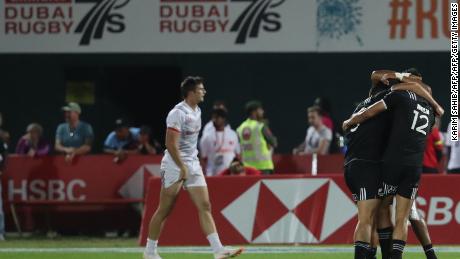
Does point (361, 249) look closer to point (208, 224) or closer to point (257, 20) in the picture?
point (208, 224)

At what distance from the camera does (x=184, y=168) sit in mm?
13875

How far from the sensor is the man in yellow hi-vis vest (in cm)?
1916

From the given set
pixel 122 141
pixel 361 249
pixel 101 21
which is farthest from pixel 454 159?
pixel 361 249

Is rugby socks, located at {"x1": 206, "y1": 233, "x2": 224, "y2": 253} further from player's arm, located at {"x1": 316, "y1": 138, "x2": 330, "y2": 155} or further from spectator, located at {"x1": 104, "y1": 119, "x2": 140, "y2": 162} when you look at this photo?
spectator, located at {"x1": 104, "y1": 119, "x2": 140, "y2": 162}

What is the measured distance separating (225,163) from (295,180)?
254cm

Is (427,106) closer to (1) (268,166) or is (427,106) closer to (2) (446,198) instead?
(2) (446,198)

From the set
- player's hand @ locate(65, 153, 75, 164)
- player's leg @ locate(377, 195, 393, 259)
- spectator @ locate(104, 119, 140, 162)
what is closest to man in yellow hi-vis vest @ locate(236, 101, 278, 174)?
spectator @ locate(104, 119, 140, 162)

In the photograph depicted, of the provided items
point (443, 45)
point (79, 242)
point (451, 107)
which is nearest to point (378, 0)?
point (443, 45)

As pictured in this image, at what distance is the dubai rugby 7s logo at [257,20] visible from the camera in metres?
20.1

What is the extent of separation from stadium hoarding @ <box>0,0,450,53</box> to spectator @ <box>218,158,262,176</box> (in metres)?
2.54

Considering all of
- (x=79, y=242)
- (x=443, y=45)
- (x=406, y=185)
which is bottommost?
(x=79, y=242)

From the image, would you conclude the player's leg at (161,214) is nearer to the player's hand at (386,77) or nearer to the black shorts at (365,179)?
the black shorts at (365,179)

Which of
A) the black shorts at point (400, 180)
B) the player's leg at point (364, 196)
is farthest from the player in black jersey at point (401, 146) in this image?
the player's leg at point (364, 196)

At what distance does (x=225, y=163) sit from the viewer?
773 inches
